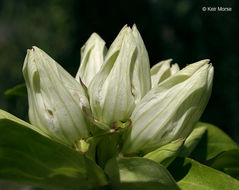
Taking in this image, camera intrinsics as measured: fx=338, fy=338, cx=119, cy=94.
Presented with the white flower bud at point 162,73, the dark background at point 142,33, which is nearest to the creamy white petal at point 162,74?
the white flower bud at point 162,73

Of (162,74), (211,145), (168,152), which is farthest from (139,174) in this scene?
(211,145)

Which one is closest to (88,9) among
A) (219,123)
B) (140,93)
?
(219,123)

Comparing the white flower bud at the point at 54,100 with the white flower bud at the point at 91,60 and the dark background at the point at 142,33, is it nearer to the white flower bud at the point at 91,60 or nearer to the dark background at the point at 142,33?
the white flower bud at the point at 91,60

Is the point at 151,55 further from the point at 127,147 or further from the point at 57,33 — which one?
the point at 127,147

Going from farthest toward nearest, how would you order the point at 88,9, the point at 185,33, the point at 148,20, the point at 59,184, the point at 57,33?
1. the point at 57,33
2. the point at 88,9
3. the point at 148,20
4. the point at 185,33
5. the point at 59,184

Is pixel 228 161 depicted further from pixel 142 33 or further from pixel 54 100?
pixel 142 33

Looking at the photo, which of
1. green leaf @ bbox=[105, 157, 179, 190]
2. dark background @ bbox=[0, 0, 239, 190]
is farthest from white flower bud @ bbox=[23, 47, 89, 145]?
dark background @ bbox=[0, 0, 239, 190]
